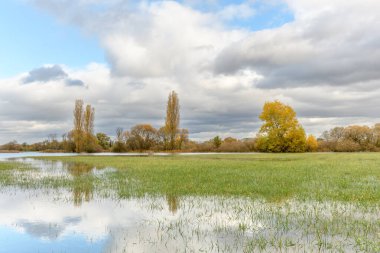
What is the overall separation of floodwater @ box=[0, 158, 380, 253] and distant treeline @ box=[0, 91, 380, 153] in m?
56.6

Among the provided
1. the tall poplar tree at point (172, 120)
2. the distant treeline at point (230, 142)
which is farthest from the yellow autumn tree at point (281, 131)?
the tall poplar tree at point (172, 120)

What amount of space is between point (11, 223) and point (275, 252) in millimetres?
7500

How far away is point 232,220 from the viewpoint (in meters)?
9.16

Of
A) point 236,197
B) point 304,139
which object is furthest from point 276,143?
point 236,197

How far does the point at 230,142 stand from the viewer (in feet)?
287

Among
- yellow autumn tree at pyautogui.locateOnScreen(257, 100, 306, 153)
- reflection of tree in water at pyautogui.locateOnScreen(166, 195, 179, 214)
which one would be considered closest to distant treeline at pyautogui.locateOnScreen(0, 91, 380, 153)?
yellow autumn tree at pyautogui.locateOnScreen(257, 100, 306, 153)

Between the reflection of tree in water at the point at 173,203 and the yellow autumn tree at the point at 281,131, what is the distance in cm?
5535

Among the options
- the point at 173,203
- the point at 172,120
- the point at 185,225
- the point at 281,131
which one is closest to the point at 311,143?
the point at 281,131

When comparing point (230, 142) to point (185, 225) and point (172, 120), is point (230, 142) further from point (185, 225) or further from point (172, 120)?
point (185, 225)

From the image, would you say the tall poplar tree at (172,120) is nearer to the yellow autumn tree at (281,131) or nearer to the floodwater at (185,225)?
the yellow autumn tree at (281,131)

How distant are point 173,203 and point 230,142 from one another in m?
76.5

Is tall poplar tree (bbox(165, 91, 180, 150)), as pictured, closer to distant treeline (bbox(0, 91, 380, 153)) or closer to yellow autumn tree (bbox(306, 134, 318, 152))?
distant treeline (bbox(0, 91, 380, 153))

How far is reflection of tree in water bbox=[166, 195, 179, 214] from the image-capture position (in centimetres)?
1088

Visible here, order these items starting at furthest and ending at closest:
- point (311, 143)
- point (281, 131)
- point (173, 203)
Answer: point (311, 143), point (281, 131), point (173, 203)
